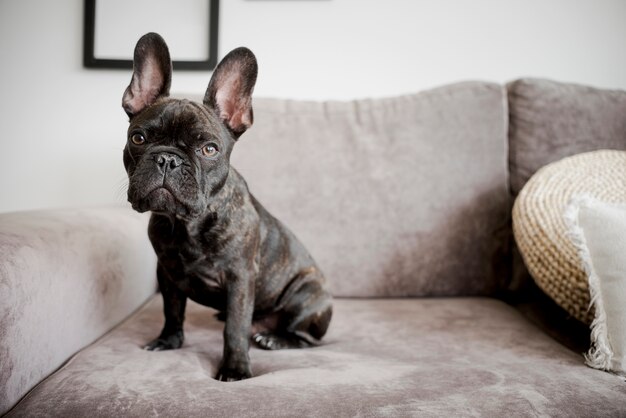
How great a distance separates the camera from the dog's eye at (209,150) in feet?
4.03

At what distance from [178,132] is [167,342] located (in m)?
0.61

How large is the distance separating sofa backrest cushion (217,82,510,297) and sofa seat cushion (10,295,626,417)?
1.16 ft

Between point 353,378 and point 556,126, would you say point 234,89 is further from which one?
point 556,126

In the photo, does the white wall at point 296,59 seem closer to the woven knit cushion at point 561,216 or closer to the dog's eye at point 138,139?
the woven knit cushion at point 561,216

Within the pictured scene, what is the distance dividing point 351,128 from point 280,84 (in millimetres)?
587

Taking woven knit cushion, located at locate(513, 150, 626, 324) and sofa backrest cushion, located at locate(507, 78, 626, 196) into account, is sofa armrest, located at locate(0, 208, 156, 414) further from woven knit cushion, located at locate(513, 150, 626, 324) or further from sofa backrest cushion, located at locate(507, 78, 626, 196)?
sofa backrest cushion, located at locate(507, 78, 626, 196)

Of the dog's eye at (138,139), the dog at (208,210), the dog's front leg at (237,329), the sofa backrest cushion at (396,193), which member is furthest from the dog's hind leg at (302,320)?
the dog's eye at (138,139)

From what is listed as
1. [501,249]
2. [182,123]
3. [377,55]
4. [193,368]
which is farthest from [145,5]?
[501,249]

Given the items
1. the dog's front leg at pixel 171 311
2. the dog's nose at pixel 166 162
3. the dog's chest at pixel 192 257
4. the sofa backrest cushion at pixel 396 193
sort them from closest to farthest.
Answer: the dog's nose at pixel 166 162 → the dog's chest at pixel 192 257 → the dog's front leg at pixel 171 311 → the sofa backrest cushion at pixel 396 193

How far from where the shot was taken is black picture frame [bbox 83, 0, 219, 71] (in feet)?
7.54

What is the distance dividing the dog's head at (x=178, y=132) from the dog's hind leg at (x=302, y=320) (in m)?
0.49

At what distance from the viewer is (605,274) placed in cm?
121

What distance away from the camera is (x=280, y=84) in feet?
7.95

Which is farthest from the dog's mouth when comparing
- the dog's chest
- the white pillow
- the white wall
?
the white wall
